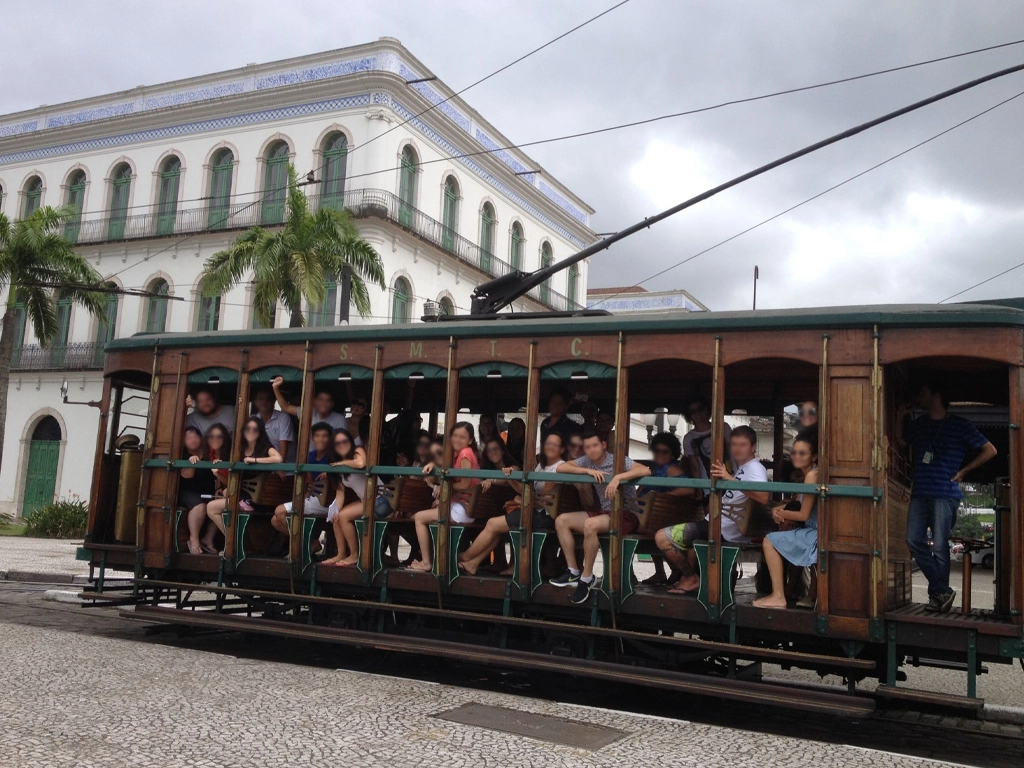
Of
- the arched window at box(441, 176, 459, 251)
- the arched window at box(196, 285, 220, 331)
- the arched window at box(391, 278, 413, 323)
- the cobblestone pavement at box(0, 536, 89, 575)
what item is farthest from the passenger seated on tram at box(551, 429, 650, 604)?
the arched window at box(196, 285, 220, 331)

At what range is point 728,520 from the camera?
765 cm

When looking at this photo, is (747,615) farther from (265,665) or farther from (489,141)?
(489,141)

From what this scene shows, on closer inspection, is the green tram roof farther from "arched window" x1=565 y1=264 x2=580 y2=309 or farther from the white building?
"arched window" x1=565 y1=264 x2=580 y2=309

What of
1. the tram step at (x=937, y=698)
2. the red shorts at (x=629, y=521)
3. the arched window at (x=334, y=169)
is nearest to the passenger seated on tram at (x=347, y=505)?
the red shorts at (x=629, y=521)

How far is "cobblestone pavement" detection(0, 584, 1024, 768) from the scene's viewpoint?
19.1ft

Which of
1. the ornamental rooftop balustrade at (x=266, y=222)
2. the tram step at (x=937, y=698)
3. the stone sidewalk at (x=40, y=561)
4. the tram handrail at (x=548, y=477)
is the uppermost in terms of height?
the ornamental rooftop balustrade at (x=266, y=222)

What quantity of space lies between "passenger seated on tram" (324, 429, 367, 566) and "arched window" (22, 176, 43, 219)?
29002 millimetres

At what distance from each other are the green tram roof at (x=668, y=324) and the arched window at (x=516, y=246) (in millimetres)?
25198

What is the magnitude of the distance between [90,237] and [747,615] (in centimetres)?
2978

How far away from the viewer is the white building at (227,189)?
27422mm

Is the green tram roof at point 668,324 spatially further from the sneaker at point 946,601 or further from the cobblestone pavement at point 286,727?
the cobblestone pavement at point 286,727

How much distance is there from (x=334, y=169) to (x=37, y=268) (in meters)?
8.35

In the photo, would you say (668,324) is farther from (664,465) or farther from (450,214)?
(450,214)

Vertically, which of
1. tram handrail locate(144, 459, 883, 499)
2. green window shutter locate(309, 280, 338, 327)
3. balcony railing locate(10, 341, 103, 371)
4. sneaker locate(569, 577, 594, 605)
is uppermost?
green window shutter locate(309, 280, 338, 327)
